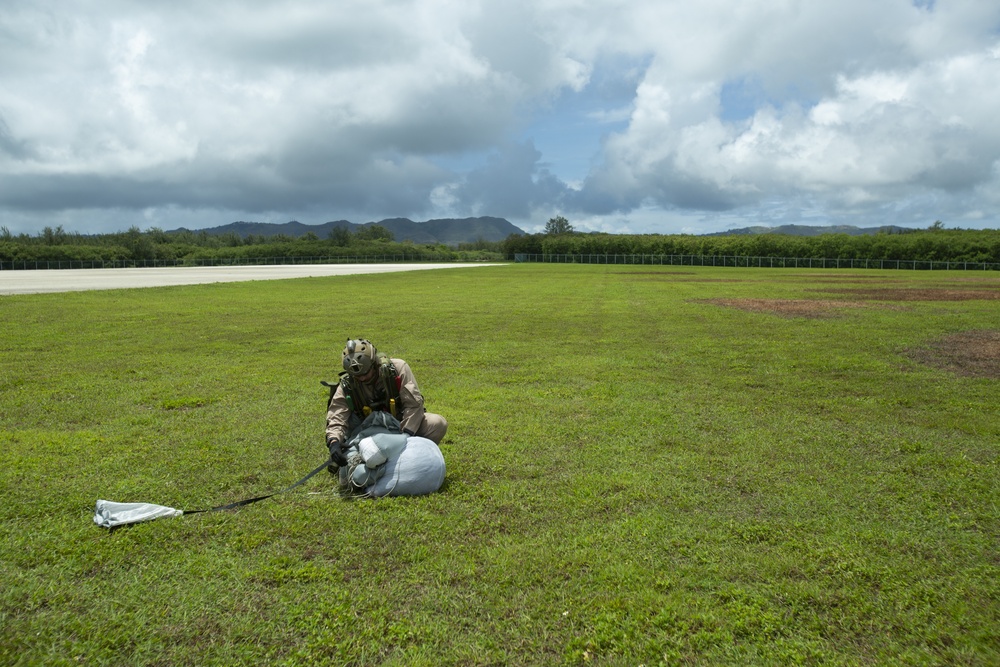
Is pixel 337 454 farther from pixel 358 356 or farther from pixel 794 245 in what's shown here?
pixel 794 245

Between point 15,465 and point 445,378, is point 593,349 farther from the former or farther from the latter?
point 15,465

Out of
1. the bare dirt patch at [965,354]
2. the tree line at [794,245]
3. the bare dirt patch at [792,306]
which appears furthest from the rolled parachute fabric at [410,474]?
the tree line at [794,245]

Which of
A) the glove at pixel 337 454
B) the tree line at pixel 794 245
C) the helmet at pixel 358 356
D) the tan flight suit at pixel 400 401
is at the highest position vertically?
the tree line at pixel 794 245

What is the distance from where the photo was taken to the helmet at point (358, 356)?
661 cm

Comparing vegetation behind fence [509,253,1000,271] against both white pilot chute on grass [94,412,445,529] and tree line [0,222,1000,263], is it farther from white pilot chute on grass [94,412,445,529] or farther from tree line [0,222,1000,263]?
white pilot chute on grass [94,412,445,529]

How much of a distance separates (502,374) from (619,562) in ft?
28.1

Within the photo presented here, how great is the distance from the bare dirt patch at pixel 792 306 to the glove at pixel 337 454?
2269 cm

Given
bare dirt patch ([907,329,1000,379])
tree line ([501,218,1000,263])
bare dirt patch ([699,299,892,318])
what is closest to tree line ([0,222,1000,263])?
tree line ([501,218,1000,263])

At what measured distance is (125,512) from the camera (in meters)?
6.10

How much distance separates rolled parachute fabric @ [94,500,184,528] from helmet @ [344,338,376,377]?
2.08 m

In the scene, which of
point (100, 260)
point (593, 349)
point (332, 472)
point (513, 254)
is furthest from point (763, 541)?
point (513, 254)

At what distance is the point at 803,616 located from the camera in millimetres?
4594

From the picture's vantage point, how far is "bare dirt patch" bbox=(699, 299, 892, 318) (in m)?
26.5

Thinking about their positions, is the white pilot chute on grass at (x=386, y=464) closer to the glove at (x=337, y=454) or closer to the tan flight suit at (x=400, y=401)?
the glove at (x=337, y=454)
